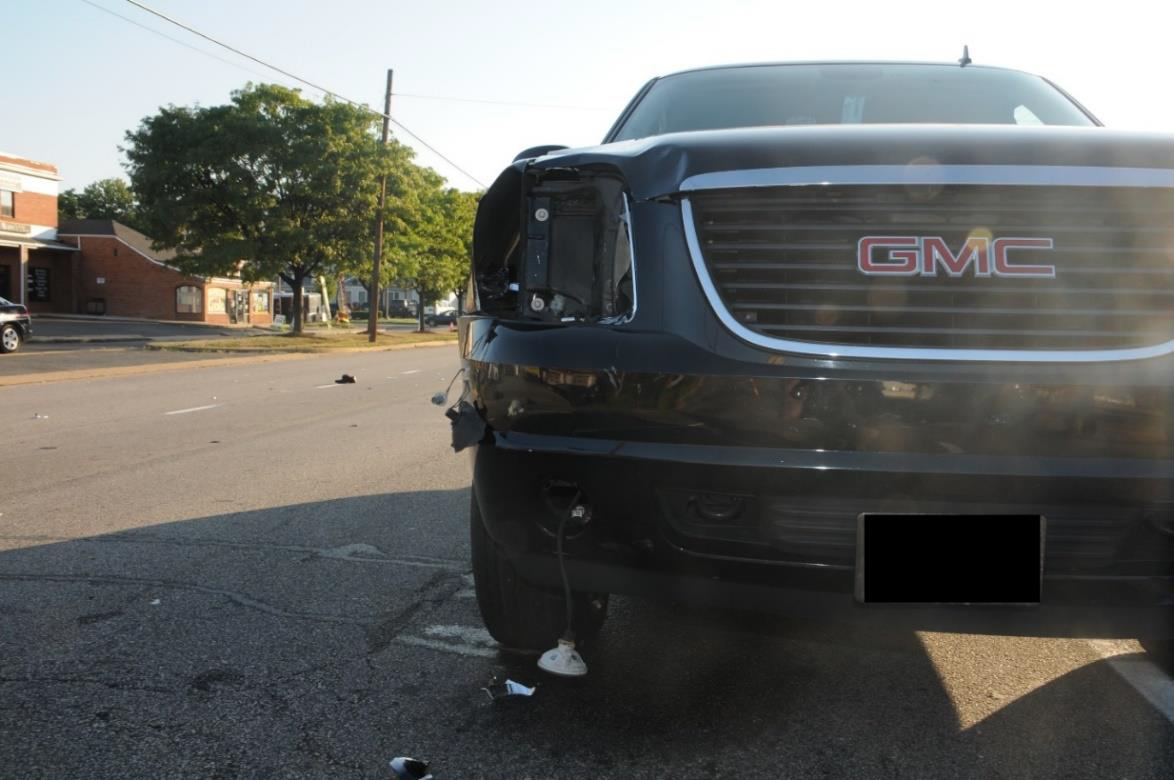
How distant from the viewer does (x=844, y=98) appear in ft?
12.5

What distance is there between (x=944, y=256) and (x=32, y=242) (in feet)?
182

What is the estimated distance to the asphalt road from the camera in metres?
2.44

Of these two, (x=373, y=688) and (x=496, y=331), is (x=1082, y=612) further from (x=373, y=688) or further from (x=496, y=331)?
(x=373, y=688)

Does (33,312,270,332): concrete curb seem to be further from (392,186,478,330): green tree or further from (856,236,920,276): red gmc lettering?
(856,236,920,276): red gmc lettering

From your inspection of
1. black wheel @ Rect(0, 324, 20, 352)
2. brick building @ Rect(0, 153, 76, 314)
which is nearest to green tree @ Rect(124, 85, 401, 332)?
black wheel @ Rect(0, 324, 20, 352)

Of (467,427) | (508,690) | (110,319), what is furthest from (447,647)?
(110,319)

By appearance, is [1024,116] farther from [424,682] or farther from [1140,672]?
[424,682]

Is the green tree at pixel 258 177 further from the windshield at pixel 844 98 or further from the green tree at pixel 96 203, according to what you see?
the green tree at pixel 96 203

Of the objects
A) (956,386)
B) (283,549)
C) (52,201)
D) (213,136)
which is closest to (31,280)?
(52,201)

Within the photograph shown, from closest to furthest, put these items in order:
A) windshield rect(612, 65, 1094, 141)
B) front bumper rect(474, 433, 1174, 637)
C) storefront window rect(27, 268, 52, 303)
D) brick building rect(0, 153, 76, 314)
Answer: front bumper rect(474, 433, 1174, 637) → windshield rect(612, 65, 1094, 141) → brick building rect(0, 153, 76, 314) → storefront window rect(27, 268, 52, 303)

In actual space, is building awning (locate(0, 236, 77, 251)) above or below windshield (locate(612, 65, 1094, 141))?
above

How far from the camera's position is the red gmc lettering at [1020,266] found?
84.7 inches

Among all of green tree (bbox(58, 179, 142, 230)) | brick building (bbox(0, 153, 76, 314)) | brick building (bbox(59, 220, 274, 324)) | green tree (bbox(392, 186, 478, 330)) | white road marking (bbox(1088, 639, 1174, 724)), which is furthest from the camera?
green tree (bbox(58, 179, 142, 230))

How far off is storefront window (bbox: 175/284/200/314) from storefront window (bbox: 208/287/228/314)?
516 millimetres
